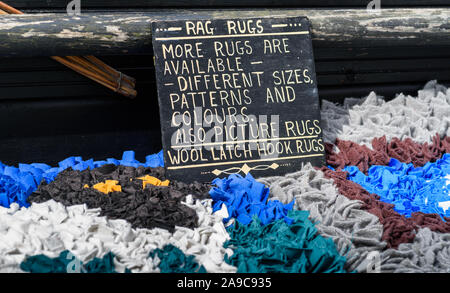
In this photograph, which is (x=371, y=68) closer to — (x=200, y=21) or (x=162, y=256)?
(x=200, y=21)

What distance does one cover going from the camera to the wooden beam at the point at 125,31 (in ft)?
10.3

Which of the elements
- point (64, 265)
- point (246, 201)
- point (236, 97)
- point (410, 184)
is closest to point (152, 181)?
point (246, 201)

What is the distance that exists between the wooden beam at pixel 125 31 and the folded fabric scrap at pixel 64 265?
1560mm

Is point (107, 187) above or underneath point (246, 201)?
above

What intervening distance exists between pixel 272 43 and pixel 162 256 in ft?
5.60

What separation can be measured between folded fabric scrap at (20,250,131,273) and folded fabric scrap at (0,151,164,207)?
82 cm

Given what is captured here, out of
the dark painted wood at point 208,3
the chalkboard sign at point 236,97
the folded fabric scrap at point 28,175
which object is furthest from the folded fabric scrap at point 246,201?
the dark painted wood at point 208,3

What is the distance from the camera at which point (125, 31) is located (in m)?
3.23

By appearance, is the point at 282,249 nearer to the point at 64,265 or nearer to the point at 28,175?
the point at 64,265

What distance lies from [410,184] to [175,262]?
1.73 meters

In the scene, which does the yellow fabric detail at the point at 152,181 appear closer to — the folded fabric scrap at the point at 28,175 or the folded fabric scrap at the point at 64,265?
the folded fabric scrap at the point at 28,175

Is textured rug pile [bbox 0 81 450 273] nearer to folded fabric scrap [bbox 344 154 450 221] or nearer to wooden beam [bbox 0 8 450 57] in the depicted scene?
folded fabric scrap [bbox 344 154 450 221]

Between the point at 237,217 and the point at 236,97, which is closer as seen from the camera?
the point at 237,217
